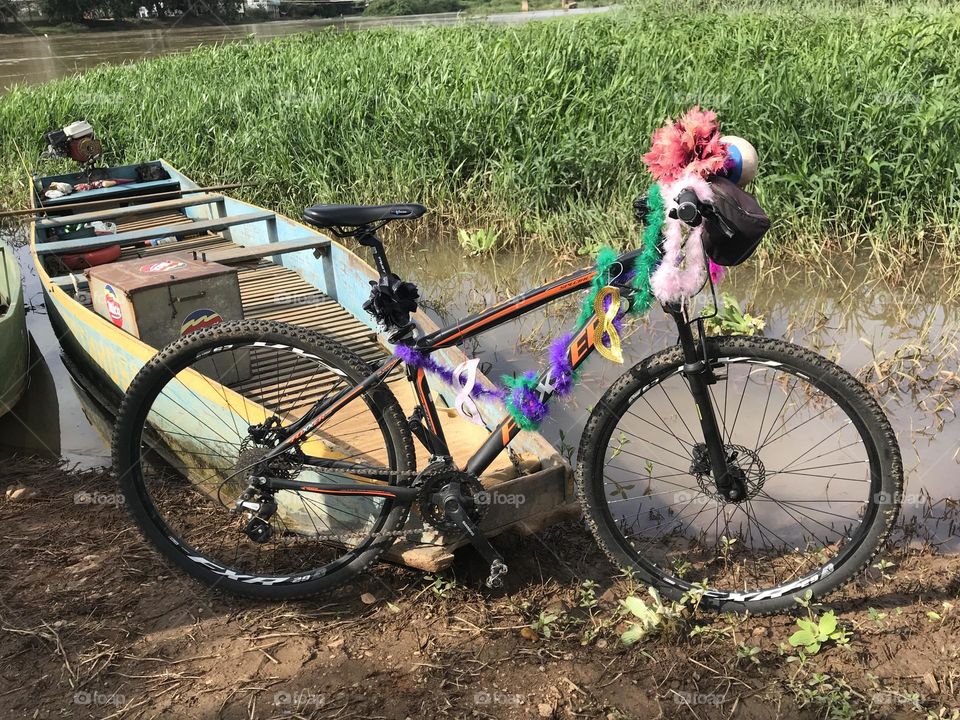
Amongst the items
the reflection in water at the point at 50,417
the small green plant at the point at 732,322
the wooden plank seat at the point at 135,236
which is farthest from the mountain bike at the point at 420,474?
the wooden plank seat at the point at 135,236

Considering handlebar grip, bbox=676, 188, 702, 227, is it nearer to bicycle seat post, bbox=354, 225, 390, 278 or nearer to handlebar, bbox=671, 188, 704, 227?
handlebar, bbox=671, 188, 704, 227

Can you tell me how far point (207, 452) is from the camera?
3.43m

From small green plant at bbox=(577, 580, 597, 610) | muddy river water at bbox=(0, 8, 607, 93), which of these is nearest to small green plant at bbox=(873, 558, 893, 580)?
small green plant at bbox=(577, 580, 597, 610)

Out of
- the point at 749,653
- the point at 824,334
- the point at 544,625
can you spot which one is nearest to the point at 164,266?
the point at 544,625

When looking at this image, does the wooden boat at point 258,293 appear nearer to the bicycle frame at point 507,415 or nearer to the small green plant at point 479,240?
the bicycle frame at point 507,415

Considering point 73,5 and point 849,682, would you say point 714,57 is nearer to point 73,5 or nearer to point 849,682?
point 849,682

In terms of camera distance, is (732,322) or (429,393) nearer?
(429,393)

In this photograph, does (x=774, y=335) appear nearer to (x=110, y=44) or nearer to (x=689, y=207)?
(x=689, y=207)

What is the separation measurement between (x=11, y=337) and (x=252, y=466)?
275 cm

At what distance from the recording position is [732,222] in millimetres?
2160

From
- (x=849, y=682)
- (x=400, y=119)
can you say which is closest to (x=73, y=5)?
(x=400, y=119)

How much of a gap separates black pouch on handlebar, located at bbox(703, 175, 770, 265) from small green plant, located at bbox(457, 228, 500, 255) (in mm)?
4265

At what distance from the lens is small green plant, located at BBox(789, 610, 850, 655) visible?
2518 millimetres

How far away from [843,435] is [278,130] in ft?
20.1
